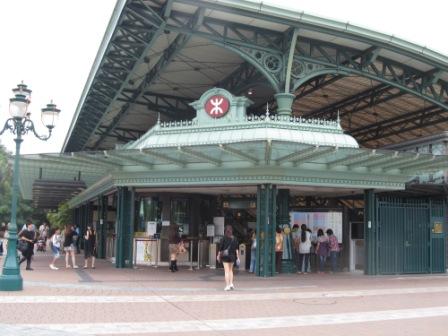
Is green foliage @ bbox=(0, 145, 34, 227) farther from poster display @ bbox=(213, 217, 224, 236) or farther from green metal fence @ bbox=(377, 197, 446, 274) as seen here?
green metal fence @ bbox=(377, 197, 446, 274)

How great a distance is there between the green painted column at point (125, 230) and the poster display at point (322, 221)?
6.25 meters

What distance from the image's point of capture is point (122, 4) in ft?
58.7

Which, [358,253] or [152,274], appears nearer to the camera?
[152,274]

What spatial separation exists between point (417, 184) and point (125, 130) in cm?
2111

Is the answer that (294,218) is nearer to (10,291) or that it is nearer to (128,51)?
(128,51)

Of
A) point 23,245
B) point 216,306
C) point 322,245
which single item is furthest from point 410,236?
point 23,245

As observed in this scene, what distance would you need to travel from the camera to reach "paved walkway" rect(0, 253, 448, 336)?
368 inches

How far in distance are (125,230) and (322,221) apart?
7491mm

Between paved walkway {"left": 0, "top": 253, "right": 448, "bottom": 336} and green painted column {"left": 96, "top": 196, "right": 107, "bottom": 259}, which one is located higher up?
green painted column {"left": 96, "top": 196, "right": 107, "bottom": 259}

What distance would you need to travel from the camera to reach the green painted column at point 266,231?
17.8m

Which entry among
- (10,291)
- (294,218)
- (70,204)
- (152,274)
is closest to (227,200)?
(294,218)

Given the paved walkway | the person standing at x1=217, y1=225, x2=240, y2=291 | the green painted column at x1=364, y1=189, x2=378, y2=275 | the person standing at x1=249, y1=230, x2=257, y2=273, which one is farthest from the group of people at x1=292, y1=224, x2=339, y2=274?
the person standing at x1=217, y1=225, x2=240, y2=291

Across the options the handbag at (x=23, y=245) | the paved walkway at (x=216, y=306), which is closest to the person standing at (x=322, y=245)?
the paved walkway at (x=216, y=306)

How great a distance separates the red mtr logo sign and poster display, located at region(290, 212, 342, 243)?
5048mm
